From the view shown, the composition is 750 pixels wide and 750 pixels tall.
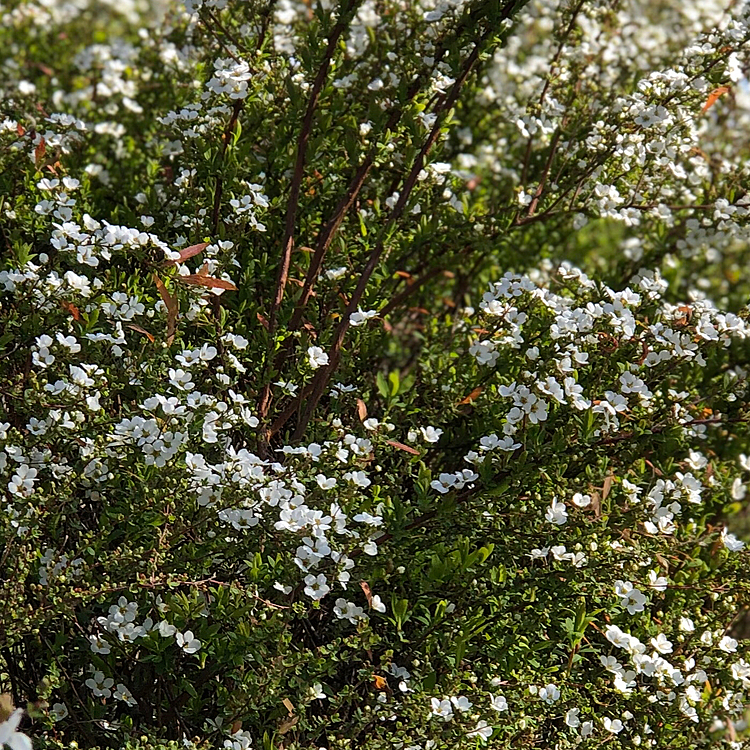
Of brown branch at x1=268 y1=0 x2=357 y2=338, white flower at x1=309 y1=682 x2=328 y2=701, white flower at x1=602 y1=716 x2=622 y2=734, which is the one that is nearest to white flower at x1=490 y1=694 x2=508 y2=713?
white flower at x1=602 y1=716 x2=622 y2=734

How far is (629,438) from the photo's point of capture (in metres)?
2.48

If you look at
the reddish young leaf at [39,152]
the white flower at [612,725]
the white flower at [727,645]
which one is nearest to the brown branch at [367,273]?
the reddish young leaf at [39,152]

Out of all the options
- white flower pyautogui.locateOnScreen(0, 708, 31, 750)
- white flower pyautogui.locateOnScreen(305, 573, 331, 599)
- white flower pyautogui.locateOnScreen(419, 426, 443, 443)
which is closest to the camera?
white flower pyautogui.locateOnScreen(0, 708, 31, 750)

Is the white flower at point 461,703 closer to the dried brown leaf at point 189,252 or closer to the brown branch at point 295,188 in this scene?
the brown branch at point 295,188

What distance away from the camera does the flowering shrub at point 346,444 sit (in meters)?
2.16

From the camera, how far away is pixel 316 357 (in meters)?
2.40

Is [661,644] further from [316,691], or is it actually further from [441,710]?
[316,691]

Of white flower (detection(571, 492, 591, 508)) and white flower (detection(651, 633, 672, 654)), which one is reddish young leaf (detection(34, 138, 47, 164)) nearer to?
white flower (detection(571, 492, 591, 508))

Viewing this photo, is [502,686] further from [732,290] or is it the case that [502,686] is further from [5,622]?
[732,290]

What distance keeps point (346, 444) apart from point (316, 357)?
0.24 meters

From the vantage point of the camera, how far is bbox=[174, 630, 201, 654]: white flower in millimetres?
2096

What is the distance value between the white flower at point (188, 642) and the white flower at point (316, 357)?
2.25 ft

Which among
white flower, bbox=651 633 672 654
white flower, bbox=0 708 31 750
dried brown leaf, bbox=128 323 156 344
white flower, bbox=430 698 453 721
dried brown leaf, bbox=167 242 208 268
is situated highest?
dried brown leaf, bbox=167 242 208 268

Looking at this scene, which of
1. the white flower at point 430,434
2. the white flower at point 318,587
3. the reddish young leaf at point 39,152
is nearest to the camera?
the white flower at point 318,587
